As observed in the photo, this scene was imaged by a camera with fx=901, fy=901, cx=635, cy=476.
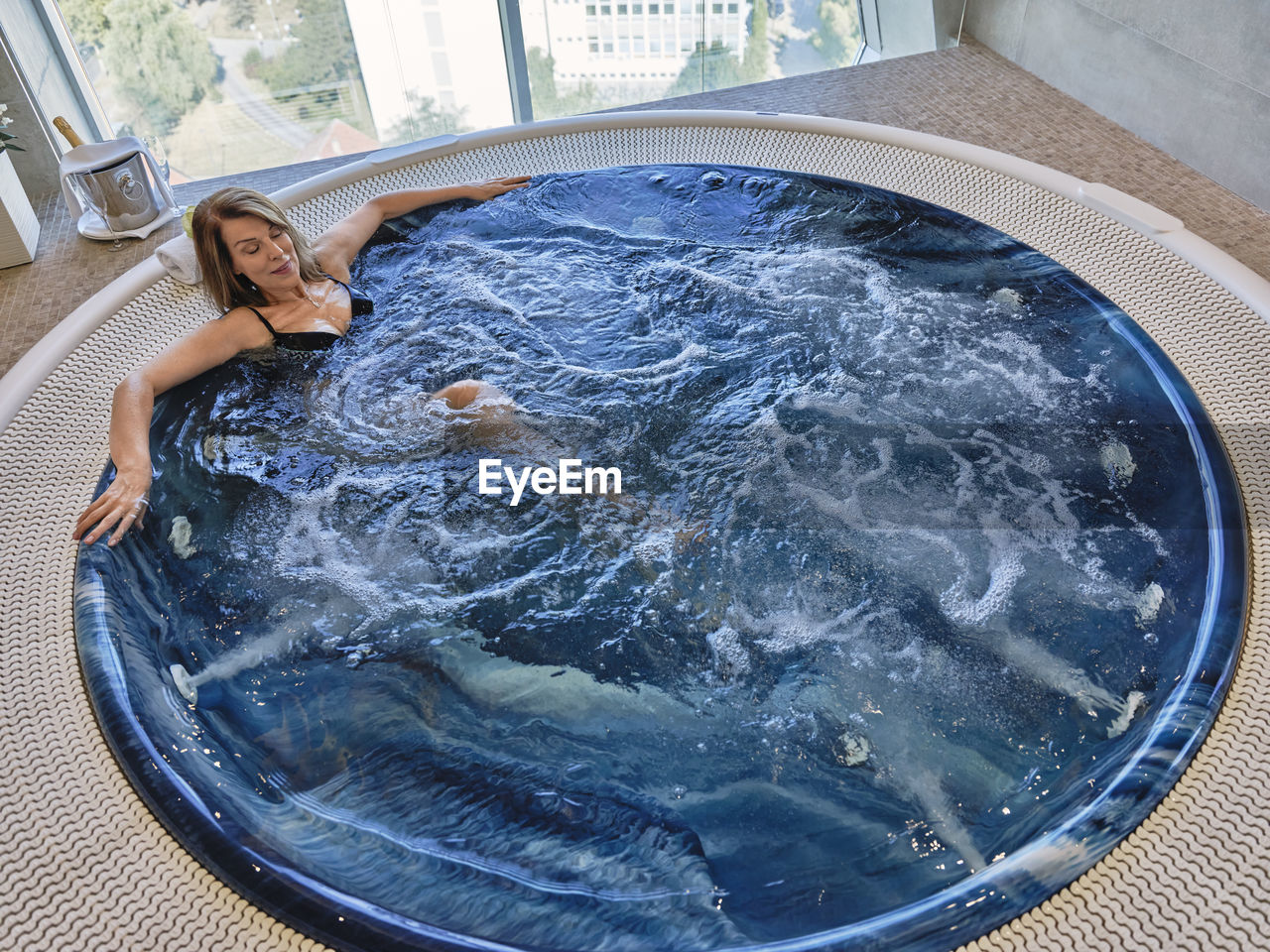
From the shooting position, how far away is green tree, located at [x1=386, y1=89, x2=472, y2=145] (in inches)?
160

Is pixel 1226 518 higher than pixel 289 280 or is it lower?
lower

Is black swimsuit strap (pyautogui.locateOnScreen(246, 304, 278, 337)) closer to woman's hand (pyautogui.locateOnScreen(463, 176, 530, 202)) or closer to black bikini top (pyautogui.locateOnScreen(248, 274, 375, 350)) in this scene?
black bikini top (pyautogui.locateOnScreen(248, 274, 375, 350))

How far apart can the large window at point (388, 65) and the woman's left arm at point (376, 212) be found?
1.25m

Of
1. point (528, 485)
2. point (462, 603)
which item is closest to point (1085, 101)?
point (528, 485)

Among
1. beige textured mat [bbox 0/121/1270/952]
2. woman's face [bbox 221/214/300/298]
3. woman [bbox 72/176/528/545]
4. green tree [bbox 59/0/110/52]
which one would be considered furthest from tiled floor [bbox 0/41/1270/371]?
woman's face [bbox 221/214/300/298]

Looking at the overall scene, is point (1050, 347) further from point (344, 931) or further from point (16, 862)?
point (16, 862)

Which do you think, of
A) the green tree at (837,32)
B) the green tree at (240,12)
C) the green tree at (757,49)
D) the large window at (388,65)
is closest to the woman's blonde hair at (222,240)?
the large window at (388,65)

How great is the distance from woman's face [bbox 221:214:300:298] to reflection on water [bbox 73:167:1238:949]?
0.22 metres

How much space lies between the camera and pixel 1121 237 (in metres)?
2.41

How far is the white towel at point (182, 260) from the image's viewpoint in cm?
242

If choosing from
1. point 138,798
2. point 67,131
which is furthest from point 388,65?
point 138,798

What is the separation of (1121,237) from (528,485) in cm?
173

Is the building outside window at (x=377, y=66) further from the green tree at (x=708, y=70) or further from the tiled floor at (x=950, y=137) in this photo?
the tiled floor at (x=950, y=137)

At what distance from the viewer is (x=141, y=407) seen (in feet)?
6.26
